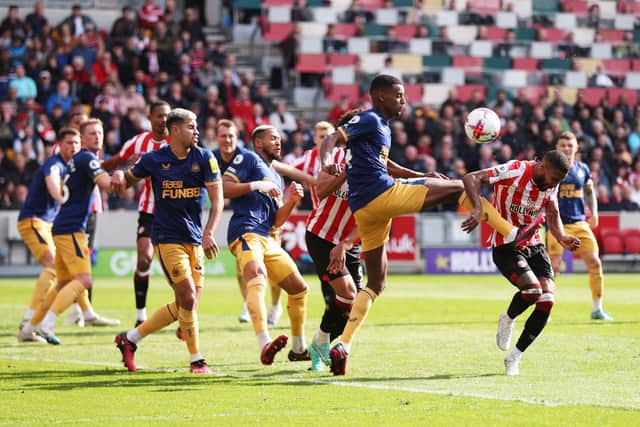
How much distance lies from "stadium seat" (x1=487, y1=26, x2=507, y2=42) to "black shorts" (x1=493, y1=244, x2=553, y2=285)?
28.4m

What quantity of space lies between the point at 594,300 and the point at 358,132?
777cm

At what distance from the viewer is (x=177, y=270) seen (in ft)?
35.5

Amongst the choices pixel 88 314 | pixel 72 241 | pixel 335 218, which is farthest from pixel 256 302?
pixel 88 314

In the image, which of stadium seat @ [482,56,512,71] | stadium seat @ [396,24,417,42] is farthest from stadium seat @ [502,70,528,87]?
stadium seat @ [396,24,417,42]

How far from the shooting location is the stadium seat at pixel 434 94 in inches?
1423

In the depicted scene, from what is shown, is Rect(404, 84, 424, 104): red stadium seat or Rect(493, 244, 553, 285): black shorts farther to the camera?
Rect(404, 84, 424, 104): red stadium seat

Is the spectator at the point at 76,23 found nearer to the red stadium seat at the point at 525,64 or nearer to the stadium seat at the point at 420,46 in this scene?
the stadium seat at the point at 420,46

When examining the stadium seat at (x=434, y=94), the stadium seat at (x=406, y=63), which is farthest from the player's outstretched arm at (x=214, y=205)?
the stadium seat at (x=406, y=63)

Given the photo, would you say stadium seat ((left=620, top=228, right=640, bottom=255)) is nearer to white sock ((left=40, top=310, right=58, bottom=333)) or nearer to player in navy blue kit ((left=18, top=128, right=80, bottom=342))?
player in navy blue kit ((left=18, top=128, right=80, bottom=342))

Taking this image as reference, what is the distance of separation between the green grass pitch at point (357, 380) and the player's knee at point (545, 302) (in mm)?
545

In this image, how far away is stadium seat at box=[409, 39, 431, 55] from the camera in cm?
3722

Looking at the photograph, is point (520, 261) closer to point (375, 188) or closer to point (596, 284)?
point (375, 188)

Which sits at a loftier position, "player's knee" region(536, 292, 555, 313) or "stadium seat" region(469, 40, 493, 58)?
"player's knee" region(536, 292, 555, 313)

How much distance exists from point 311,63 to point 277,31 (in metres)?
1.80
